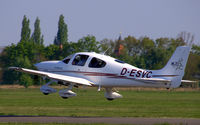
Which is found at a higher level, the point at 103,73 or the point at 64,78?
the point at 103,73

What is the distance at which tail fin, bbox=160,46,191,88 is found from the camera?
Answer: 20828mm

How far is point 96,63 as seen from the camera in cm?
2292

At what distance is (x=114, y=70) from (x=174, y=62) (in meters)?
3.20

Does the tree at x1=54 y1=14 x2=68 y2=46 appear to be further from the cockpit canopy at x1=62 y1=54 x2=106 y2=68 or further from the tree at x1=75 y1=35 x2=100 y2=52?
the cockpit canopy at x1=62 y1=54 x2=106 y2=68

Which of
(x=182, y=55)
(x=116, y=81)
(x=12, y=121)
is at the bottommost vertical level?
(x=12, y=121)

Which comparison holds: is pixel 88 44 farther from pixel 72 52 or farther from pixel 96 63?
pixel 96 63

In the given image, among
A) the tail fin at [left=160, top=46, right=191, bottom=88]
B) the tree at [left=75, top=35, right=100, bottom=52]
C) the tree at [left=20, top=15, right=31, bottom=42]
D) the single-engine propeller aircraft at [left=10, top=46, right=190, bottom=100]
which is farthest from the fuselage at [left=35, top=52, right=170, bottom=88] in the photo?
the tree at [left=20, top=15, right=31, bottom=42]

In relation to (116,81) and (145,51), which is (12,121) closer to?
(116,81)

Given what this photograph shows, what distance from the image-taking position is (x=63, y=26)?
4304 inches

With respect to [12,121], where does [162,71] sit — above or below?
above

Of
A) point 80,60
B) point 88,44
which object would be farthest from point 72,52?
point 80,60

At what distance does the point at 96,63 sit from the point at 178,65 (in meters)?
4.36

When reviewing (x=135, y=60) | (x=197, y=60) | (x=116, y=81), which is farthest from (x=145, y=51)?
(x=116, y=81)

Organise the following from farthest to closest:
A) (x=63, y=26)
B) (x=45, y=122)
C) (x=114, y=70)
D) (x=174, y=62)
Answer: (x=63, y=26), (x=114, y=70), (x=174, y=62), (x=45, y=122)
